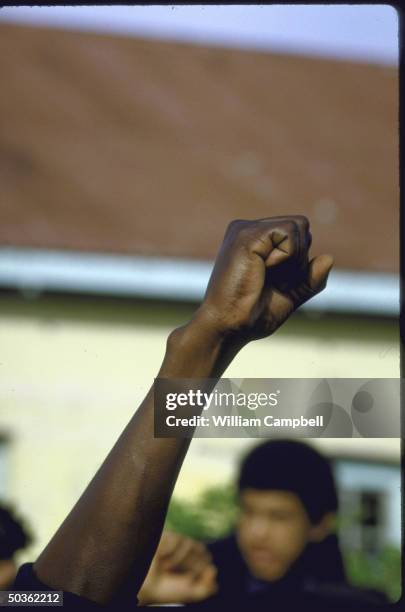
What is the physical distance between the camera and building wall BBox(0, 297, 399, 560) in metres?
5.62

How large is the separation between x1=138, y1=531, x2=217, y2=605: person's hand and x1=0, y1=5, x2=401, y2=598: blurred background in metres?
2.95

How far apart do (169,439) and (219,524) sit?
3.74 metres

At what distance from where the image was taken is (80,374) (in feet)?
19.9

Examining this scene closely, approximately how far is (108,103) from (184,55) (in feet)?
3.30

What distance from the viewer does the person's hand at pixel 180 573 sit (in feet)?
5.41

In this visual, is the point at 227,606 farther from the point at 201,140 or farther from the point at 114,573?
the point at 201,140

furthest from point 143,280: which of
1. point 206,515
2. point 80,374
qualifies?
point 206,515

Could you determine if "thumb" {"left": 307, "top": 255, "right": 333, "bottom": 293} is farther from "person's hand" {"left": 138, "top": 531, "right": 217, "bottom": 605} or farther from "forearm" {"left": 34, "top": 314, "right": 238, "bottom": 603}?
"person's hand" {"left": 138, "top": 531, "right": 217, "bottom": 605}

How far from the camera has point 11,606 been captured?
1.22 m

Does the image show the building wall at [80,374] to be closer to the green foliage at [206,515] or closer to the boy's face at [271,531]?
the green foliage at [206,515]

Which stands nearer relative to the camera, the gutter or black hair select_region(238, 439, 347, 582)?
black hair select_region(238, 439, 347, 582)

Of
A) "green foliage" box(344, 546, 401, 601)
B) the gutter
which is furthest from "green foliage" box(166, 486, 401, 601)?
the gutter
